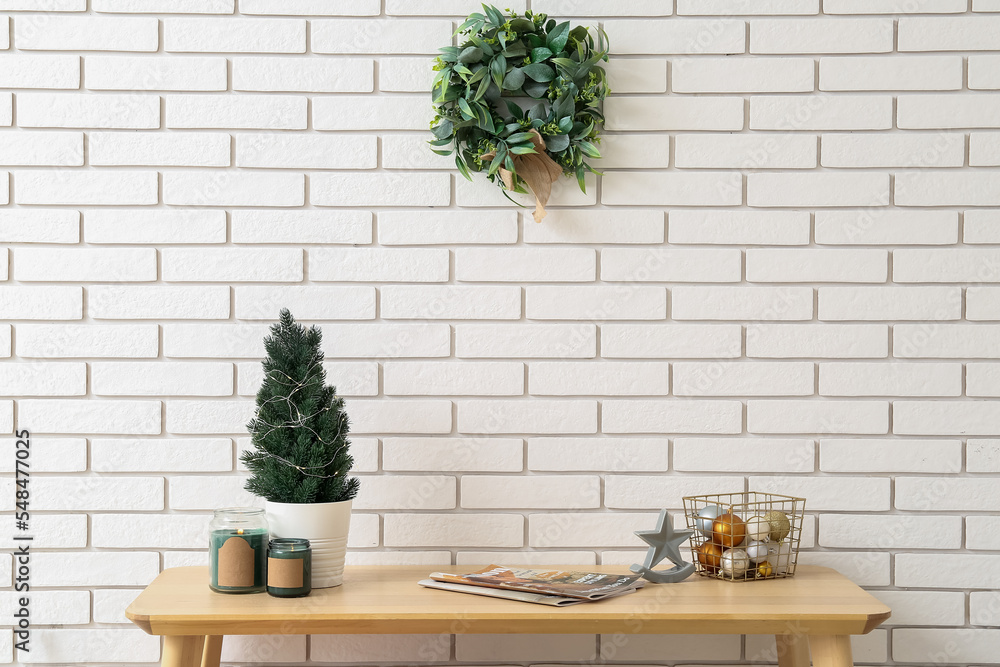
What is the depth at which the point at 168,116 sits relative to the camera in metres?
1.48

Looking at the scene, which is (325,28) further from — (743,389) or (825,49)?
(743,389)

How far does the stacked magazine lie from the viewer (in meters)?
1.21

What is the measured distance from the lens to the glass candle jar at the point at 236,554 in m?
1.23

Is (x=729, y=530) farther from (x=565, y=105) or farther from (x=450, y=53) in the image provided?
(x=450, y=53)

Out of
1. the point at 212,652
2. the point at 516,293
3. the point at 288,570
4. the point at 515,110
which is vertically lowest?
the point at 212,652

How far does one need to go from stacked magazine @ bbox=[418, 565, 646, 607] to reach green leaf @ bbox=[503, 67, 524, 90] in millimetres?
882

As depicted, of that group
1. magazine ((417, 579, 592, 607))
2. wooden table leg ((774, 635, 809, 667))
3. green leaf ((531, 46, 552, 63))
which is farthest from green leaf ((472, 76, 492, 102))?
wooden table leg ((774, 635, 809, 667))

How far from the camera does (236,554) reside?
123 centimetres

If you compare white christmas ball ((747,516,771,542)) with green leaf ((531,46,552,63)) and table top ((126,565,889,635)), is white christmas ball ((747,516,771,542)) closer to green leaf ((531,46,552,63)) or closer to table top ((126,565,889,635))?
table top ((126,565,889,635))

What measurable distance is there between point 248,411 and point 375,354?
0.27 m

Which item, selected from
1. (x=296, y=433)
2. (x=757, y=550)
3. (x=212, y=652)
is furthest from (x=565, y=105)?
(x=212, y=652)

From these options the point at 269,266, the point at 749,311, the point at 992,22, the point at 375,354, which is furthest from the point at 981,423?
the point at 269,266

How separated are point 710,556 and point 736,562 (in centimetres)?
5

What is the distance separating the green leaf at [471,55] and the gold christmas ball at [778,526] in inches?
38.4
